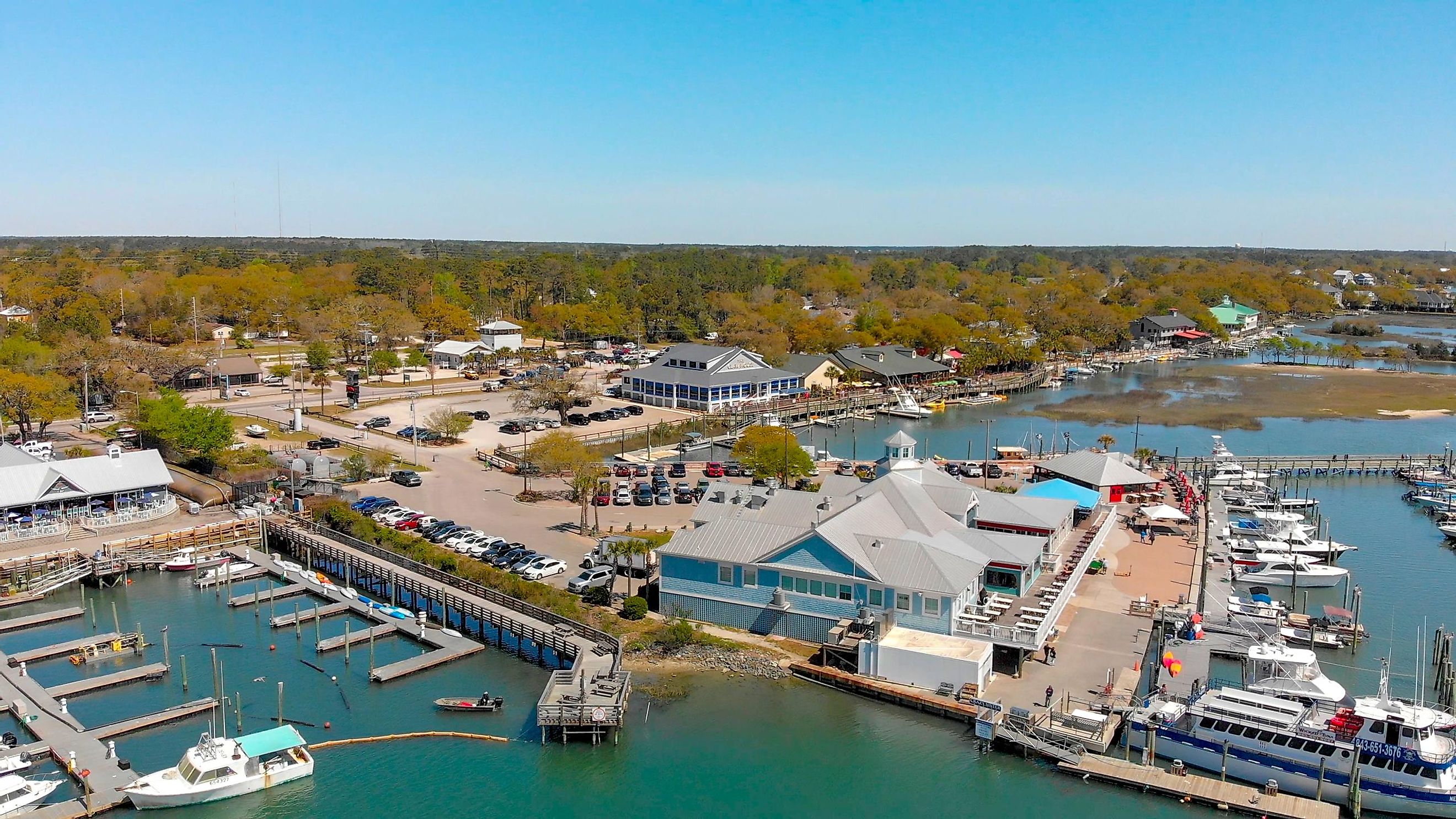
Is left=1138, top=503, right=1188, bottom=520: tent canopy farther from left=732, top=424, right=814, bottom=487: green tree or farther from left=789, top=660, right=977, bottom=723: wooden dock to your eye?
left=789, top=660, right=977, bottom=723: wooden dock

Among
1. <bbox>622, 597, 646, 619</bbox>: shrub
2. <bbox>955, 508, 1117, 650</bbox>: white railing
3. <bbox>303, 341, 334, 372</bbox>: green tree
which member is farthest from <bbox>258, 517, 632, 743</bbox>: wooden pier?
<bbox>303, 341, 334, 372</bbox>: green tree

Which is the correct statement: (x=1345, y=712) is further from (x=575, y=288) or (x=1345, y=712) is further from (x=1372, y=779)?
(x=575, y=288)

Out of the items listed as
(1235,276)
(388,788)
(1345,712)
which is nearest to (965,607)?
(1345,712)

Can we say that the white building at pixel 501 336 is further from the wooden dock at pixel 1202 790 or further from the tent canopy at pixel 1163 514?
the wooden dock at pixel 1202 790

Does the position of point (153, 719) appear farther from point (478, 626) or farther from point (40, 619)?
point (40, 619)

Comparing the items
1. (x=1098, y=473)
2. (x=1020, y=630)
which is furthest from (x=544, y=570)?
(x=1098, y=473)
